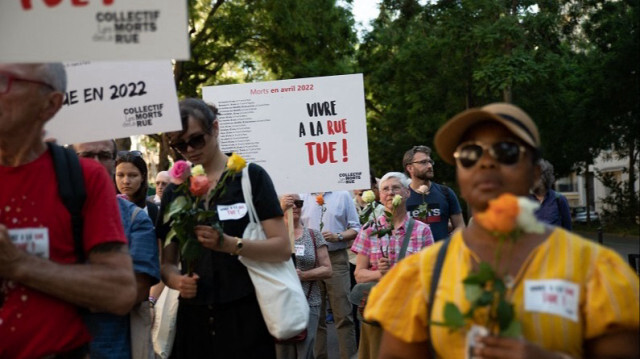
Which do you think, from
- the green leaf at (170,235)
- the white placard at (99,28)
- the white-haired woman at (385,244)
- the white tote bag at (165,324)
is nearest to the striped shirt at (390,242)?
the white-haired woman at (385,244)

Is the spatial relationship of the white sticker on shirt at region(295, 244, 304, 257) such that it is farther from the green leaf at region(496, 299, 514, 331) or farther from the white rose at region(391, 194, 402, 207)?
the green leaf at region(496, 299, 514, 331)

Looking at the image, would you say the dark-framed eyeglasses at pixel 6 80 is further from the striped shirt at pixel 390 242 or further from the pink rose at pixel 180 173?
the striped shirt at pixel 390 242

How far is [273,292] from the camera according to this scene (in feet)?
14.4

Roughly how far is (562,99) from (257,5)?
11.2 meters

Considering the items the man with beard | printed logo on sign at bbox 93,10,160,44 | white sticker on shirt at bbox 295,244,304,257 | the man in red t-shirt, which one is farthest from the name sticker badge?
white sticker on shirt at bbox 295,244,304,257

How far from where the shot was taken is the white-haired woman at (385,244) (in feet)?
22.0

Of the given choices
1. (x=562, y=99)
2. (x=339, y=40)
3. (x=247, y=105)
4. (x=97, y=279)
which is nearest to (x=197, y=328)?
(x=97, y=279)

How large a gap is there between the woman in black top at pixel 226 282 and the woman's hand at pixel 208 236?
0.10m

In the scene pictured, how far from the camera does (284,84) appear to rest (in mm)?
7539

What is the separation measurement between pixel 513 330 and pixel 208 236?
1.99 meters

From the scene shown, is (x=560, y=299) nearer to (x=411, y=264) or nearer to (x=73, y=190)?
(x=411, y=264)

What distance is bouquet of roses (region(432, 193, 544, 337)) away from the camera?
251 cm

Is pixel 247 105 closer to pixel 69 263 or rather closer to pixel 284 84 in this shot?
pixel 284 84

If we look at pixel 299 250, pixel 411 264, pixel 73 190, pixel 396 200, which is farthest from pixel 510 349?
pixel 299 250
